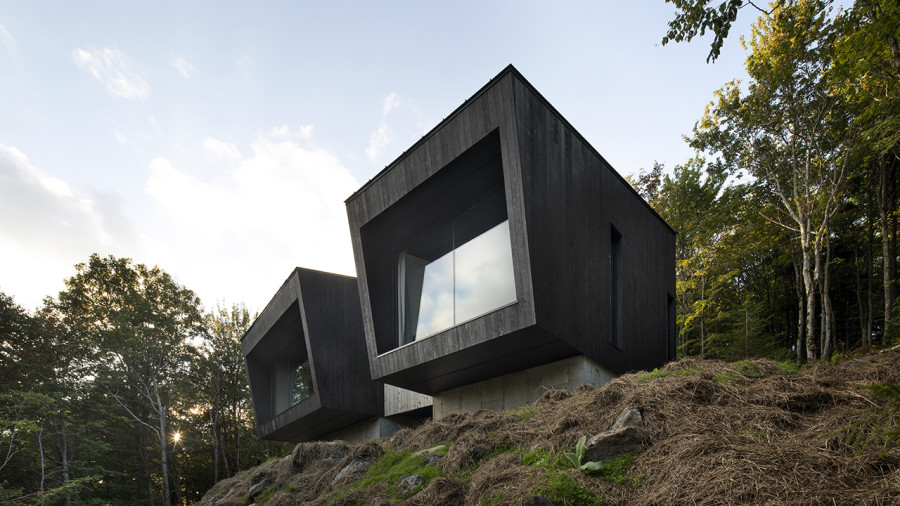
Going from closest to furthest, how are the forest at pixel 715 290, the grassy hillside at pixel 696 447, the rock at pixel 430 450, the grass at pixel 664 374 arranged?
the grassy hillside at pixel 696 447, the grass at pixel 664 374, the rock at pixel 430 450, the forest at pixel 715 290

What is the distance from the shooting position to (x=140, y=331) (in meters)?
24.5

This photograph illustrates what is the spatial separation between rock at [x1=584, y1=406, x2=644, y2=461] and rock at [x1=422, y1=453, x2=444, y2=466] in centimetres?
234

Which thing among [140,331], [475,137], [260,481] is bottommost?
[260,481]

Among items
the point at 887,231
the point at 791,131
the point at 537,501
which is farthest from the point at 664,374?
the point at 887,231

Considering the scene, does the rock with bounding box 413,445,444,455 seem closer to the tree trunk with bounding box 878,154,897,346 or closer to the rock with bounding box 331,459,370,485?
the rock with bounding box 331,459,370,485

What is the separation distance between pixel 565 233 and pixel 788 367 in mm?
4488

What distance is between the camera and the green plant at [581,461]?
4242 millimetres

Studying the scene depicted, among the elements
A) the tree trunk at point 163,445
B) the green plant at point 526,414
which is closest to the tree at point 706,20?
the green plant at point 526,414

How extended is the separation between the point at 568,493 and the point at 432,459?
2.64m

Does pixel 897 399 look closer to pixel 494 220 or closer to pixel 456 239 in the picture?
pixel 494 220

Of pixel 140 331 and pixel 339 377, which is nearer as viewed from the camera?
pixel 339 377

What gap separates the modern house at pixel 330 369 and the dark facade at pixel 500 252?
154 inches

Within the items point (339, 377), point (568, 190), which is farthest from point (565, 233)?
point (339, 377)

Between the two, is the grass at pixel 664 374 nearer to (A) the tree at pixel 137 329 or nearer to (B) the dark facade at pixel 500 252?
(B) the dark facade at pixel 500 252
